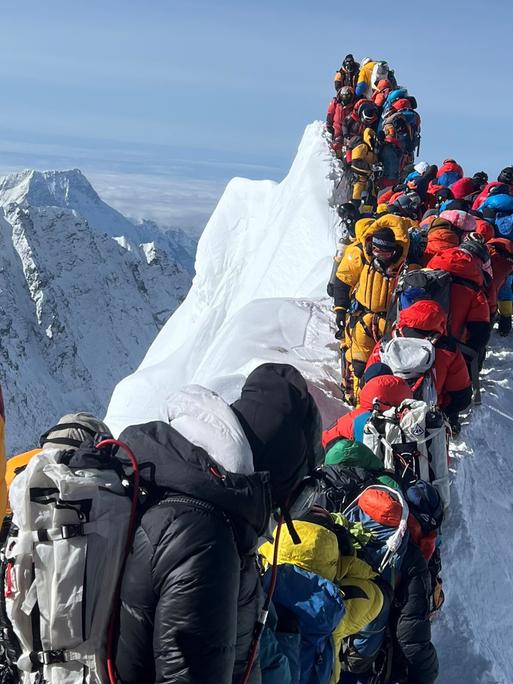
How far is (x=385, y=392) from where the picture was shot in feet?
19.6

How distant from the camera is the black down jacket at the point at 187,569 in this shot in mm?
2174

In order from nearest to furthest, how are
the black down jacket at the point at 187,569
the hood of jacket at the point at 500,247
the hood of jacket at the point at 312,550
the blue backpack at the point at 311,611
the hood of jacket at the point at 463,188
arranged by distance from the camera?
the black down jacket at the point at 187,569, the blue backpack at the point at 311,611, the hood of jacket at the point at 312,550, the hood of jacket at the point at 500,247, the hood of jacket at the point at 463,188

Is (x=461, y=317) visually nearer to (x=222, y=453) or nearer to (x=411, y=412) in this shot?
(x=411, y=412)

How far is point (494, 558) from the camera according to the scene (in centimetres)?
665

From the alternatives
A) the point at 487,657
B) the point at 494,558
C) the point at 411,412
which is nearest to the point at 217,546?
the point at 411,412

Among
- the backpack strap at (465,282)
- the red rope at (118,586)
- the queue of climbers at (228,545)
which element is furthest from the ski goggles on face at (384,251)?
the red rope at (118,586)

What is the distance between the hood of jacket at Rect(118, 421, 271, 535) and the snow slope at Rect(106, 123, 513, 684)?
12.5 inches

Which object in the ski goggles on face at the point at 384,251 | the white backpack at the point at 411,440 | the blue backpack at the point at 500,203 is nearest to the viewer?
the white backpack at the point at 411,440

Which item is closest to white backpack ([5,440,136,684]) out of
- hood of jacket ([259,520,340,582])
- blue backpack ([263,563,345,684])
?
blue backpack ([263,563,345,684])

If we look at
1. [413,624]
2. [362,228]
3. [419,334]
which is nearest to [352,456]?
[413,624]

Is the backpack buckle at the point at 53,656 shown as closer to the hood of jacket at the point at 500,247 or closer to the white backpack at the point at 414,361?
the white backpack at the point at 414,361

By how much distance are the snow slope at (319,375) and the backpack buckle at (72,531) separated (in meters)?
0.59

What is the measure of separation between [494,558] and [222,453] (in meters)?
5.07

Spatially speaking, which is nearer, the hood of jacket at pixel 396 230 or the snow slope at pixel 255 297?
the hood of jacket at pixel 396 230
